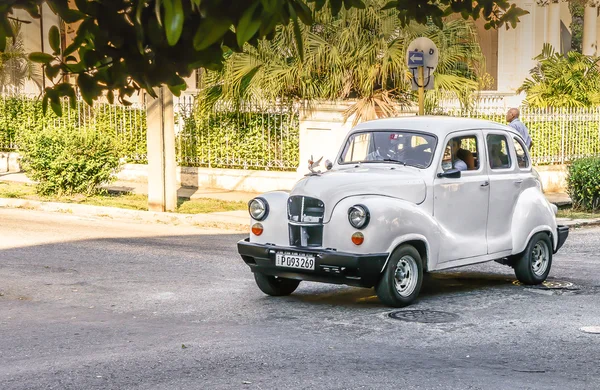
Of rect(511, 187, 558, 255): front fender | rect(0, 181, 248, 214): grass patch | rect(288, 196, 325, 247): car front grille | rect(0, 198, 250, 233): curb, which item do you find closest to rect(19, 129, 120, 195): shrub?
rect(0, 181, 248, 214): grass patch

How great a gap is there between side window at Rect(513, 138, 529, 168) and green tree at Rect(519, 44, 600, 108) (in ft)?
53.3

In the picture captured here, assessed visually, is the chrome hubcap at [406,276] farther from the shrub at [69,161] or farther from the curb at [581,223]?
the shrub at [69,161]

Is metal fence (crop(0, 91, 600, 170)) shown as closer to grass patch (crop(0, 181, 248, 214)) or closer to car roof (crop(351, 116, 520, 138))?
grass patch (crop(0, 181, 248, 214))

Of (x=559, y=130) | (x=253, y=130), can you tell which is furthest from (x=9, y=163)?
(x=559, y=130)

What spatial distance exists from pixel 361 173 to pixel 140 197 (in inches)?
409

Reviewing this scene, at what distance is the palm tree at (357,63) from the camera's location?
1861 centimetres

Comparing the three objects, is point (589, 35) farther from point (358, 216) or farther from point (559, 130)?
point (358, 216)

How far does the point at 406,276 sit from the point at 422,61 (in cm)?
742

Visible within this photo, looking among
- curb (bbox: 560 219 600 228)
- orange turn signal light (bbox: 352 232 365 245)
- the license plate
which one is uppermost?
orange turn signal light (bbox: 352 232 365 245)

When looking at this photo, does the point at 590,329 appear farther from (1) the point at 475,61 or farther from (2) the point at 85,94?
(1) the point at 475,61

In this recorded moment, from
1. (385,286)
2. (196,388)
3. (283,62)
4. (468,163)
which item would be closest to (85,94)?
(196,388)

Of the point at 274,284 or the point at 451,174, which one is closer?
the point at 274,284

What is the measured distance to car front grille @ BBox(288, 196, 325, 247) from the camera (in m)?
9.49

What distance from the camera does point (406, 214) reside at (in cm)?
951
